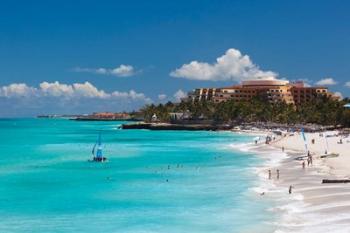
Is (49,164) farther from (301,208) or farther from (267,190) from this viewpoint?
(301,208)

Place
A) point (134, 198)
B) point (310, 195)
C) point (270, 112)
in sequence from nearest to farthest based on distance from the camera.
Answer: point (310, 195) → point (134, 198) → point (270, 112)

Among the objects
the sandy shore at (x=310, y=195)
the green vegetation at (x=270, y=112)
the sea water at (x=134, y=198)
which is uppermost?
the green vegetation at (x=270, y=112)

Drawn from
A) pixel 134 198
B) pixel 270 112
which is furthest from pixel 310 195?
pixel 270 112

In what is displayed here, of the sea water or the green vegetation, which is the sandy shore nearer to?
the sea water

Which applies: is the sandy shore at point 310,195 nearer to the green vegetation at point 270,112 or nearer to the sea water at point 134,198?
the sea water at point 134,198

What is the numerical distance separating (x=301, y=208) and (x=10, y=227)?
16.4 m

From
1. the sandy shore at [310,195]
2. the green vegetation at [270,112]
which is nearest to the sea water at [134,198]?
the sandy shore at [310,195]

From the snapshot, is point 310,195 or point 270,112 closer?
point 310,195

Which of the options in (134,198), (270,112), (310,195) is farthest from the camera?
(270,112)

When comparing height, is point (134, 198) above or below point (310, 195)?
below

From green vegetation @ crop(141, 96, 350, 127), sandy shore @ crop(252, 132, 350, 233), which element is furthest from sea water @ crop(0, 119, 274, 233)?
green vegetation @ crop(141, 96, 350, 127)

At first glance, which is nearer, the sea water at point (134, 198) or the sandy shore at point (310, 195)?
the sandy shore at point (310, 195)

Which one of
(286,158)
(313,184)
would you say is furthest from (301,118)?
(313,184)

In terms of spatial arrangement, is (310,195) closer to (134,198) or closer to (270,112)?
(134,198)
